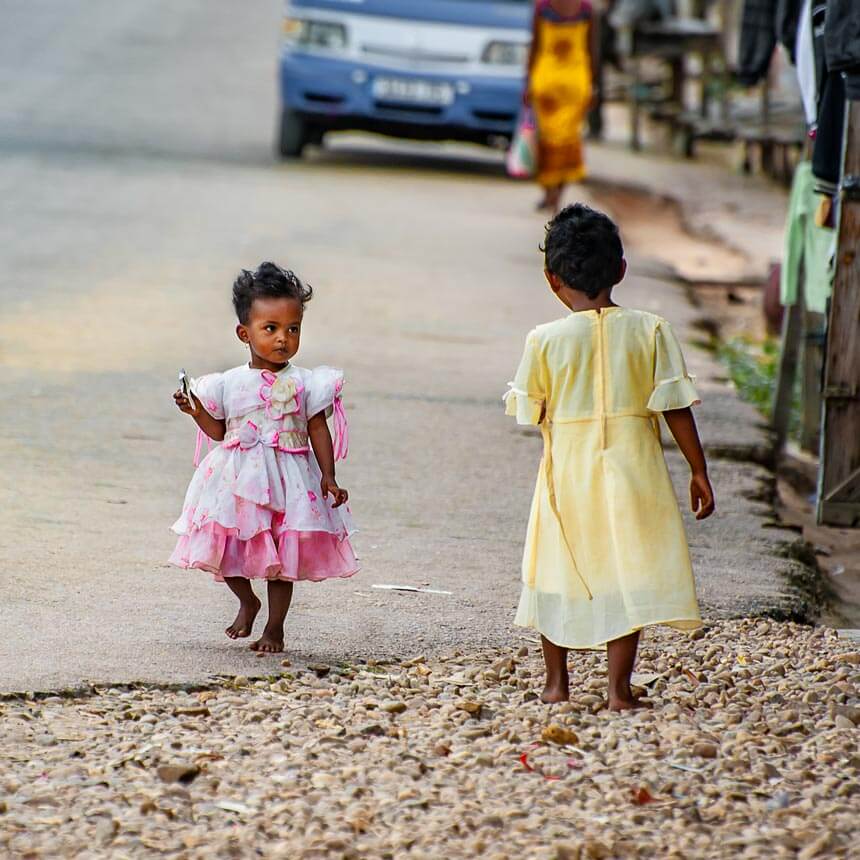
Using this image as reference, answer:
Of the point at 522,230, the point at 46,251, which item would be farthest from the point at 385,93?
the point at 46,251

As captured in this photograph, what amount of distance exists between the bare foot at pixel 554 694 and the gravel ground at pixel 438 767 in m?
0.05

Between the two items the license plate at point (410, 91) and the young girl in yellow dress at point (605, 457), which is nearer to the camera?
the young girl in yellow dress at point (605, 457)

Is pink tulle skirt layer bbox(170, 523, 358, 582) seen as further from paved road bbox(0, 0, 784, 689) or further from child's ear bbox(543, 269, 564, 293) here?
child's ear bbox(543, 269, 564, 293)

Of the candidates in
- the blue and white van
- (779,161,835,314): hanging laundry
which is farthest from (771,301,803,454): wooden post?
the blue and white van

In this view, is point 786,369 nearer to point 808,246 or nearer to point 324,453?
point 808,246

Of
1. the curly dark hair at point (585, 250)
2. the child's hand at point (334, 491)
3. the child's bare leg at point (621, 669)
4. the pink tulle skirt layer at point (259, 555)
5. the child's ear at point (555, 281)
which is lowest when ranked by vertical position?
the child's bare leg at point (621, 669)

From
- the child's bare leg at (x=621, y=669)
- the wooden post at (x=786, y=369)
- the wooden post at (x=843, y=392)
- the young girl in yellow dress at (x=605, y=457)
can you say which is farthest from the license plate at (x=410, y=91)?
the child's bare leg at (x=621, y=669)

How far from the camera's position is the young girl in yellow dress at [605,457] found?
12.2 ft

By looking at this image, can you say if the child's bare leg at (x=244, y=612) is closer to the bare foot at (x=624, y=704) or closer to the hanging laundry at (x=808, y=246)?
the bare foot at (x=624, y=704)

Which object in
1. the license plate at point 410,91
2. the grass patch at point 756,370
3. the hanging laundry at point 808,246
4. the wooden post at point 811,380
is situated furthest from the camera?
the license plate at point 410,91

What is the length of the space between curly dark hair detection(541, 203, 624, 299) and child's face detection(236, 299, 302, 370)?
27.4 inches

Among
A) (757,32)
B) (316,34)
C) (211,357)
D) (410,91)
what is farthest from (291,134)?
(757,32)

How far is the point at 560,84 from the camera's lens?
43.1ft

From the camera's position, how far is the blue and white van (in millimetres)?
15133
